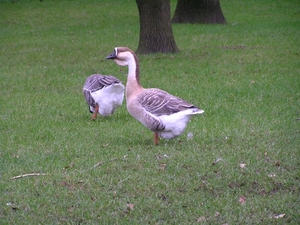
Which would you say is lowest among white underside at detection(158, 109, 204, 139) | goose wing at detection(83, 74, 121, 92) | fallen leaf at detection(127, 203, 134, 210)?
goose wing at detection(83, 74, 121, 92)

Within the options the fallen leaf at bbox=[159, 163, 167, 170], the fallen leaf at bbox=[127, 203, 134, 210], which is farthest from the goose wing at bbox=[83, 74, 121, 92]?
the fallen leaf at bbox=[127, 203, 134, 210]

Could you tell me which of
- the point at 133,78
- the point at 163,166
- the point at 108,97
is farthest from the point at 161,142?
the point at 108,97

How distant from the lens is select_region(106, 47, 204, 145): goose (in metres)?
7.06

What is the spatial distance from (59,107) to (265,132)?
3894mm

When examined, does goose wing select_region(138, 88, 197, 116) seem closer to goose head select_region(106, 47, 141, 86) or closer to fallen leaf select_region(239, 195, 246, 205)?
goose head select_region(106, 47, 141, 86)

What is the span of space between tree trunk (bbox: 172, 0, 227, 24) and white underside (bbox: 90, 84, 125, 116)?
40.9 ft

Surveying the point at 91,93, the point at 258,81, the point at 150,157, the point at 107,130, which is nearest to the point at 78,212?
the point at 150,157

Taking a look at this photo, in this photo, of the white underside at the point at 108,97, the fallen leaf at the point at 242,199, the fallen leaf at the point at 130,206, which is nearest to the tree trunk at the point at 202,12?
the white underside at the point at 108,97

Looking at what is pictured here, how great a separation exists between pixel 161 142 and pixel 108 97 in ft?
4.98

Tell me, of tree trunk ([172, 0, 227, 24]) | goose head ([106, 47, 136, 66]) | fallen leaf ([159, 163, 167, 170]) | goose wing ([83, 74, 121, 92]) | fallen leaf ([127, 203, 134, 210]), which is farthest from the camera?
tree trunk ([172, 0, 227, 24])

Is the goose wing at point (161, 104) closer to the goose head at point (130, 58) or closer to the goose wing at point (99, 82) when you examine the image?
the goose head at point (130, 58)

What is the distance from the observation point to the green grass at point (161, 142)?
5566 mm

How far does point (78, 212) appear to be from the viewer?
5.47 m

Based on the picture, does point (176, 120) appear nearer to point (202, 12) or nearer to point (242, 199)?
point (242, 199)
